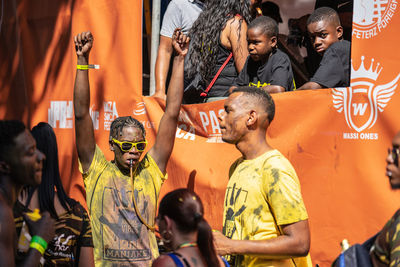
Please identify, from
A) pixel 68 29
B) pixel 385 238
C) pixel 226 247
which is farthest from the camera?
pixel 68 29

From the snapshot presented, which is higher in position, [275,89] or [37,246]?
[275,89]

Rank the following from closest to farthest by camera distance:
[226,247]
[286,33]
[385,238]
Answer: [385,238], [226,247], [286,33]

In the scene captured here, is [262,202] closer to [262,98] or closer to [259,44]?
[262,98]

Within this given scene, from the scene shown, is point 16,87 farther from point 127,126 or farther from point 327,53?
point 327,53

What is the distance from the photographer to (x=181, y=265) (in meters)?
2.91

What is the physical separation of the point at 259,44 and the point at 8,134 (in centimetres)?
269

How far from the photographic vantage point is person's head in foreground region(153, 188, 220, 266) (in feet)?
9.99

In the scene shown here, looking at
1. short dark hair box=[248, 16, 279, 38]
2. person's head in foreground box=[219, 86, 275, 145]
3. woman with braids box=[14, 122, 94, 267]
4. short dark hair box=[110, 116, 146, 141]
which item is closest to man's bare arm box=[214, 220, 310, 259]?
person's head in foreground box=[219, 86, 275, 145]

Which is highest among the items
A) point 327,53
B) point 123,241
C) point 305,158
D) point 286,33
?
point 286,33

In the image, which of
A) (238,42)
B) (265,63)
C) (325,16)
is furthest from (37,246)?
(325,16)

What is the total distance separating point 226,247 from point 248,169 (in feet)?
1.87

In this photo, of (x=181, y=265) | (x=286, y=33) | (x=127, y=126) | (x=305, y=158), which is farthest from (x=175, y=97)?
(x=286, y=33)

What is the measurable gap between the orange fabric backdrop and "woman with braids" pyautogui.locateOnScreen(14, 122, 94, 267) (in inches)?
63.9

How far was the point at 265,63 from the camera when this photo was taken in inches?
204
